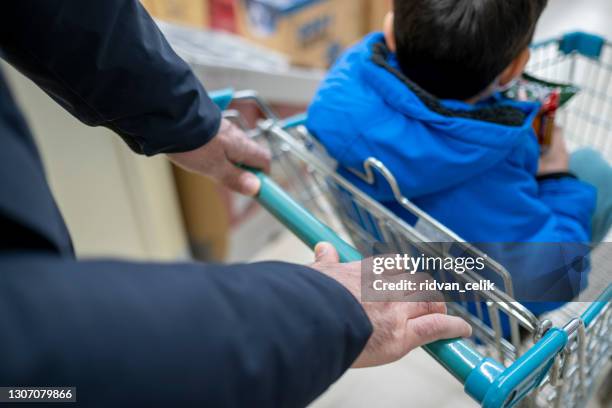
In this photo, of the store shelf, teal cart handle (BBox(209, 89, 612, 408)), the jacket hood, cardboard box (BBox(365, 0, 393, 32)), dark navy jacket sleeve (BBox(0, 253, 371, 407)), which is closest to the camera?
dark navy jacket sleeve (BBox(0, 253, 371, 407))

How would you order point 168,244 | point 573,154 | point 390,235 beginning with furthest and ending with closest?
point 168,244
point 573,154
point 390,235

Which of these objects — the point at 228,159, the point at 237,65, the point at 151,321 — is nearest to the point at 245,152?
the point at 228,159

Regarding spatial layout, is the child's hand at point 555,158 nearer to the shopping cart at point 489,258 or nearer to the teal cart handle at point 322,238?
the shopping cart at point 489,258

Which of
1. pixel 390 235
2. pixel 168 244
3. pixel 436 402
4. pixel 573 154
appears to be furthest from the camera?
pixel 168 244

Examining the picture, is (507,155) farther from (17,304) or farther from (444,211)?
(17,304)

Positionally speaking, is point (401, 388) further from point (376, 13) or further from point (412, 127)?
point (376, 13)

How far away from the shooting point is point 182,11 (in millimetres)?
1287

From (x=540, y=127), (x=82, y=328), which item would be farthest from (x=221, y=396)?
(x=540, y=127)

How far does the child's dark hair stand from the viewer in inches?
24.7

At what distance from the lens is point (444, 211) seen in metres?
0.69

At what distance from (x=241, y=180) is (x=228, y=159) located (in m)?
0.04

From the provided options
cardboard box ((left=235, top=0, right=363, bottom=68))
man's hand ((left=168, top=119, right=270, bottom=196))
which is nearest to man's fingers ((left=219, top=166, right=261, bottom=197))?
man's hand ((left=168, top=119, right=270, bottom=196))

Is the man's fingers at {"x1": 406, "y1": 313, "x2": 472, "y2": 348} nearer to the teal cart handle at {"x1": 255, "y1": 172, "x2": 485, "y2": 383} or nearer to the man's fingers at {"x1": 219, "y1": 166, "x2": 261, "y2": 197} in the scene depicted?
the teal cart handle at {"x1": 255, "y1": 172, "x2": 485, "y2": 383}

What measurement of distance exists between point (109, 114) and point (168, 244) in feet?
2.74
